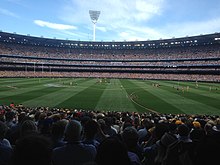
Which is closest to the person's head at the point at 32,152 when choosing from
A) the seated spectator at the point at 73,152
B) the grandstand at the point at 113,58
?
the seated spectator at the point at 73,152

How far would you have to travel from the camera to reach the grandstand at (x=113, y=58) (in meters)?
108

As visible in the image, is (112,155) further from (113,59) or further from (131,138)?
(113,59)

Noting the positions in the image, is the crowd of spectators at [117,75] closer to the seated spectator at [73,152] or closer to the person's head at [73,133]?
the person's head at [73,133]

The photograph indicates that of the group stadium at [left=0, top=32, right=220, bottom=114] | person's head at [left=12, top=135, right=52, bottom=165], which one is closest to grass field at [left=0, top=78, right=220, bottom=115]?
person's head at [left=12, top=135, right=52, bottom=165]

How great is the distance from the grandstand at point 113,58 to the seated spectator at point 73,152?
101 meters

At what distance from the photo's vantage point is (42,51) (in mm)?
133375

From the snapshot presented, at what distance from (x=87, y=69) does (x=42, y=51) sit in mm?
29385

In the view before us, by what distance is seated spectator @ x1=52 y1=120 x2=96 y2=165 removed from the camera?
163 inches

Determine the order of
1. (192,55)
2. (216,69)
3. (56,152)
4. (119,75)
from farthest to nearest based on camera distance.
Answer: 1. (119,75)
2. (192,55)
3. (216,69)
4. (56,152)

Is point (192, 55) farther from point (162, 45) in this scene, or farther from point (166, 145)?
point (166, 145)

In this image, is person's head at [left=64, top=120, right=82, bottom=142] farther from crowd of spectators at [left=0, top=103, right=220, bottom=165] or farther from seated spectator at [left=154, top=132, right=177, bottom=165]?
seated spectator at [left=154, top=132, right=177, bottom=165]

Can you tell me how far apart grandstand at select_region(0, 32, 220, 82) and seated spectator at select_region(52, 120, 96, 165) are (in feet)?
330

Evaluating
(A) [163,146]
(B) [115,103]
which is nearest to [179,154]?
(A) [163,146]

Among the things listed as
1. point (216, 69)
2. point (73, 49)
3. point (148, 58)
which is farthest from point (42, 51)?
point (216, 69)
